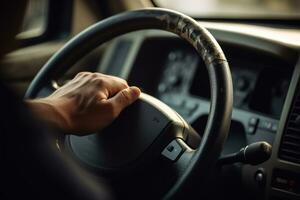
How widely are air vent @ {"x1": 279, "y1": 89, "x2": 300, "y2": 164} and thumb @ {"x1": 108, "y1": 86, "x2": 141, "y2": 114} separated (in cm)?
45

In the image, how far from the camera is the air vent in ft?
4.88

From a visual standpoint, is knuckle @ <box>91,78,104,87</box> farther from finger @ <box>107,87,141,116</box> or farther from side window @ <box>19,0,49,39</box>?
side window @ <box>19,0,49,39</box>

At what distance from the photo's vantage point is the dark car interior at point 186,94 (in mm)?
1180

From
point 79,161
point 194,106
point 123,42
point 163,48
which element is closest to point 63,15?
point 123,42

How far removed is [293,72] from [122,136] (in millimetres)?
536

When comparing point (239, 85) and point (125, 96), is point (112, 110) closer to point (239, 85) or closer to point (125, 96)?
point (125, 96)

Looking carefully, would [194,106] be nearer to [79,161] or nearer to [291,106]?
[291,106]

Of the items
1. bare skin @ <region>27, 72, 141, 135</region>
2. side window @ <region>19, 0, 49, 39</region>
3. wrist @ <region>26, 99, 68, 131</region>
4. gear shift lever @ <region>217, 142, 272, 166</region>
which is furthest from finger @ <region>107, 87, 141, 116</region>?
side window @ <region>19, 0, 49, 39</region>

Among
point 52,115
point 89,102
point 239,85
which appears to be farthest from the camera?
point 239,85

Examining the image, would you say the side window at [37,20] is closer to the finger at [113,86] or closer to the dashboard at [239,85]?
the dashboard at [239,85]

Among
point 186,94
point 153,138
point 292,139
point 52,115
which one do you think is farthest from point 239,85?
point 52,115

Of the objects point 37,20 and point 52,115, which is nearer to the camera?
point 52,115

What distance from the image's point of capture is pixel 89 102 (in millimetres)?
1188

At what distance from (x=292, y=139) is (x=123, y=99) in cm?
50
